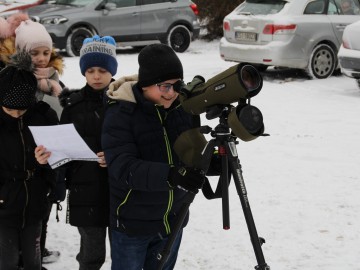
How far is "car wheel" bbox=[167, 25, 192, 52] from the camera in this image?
1561cm

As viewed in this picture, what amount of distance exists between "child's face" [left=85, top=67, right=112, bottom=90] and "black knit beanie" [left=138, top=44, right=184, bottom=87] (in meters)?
0.61

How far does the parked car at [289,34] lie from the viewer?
35.6 ft

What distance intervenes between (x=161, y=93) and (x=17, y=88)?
0.92 meters

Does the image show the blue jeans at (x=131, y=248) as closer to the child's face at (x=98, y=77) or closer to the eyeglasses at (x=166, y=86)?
the eyeglasses at (x=166, y=86)

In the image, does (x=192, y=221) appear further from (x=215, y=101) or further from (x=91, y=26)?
(x=91, y=26)

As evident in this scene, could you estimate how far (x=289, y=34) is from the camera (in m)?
10.9

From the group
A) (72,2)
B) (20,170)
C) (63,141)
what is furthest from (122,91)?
(72,2)

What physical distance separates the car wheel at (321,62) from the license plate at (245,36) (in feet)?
3.56

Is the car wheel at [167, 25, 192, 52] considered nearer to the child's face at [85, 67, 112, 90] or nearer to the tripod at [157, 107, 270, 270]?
the child's face at [85, 67, 112, 90]

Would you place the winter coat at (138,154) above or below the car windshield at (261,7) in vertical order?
above

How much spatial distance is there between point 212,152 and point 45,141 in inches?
37.4

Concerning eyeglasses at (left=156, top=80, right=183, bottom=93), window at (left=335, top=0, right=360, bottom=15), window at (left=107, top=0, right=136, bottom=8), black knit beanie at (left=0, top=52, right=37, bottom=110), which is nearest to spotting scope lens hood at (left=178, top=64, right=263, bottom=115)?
eyeglasses at (left=156, top=80, right=183, bottom=93)

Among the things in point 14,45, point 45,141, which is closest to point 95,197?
point 45,141

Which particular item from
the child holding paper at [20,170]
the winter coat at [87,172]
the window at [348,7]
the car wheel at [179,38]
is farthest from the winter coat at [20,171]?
the car wheel at [179,38]
